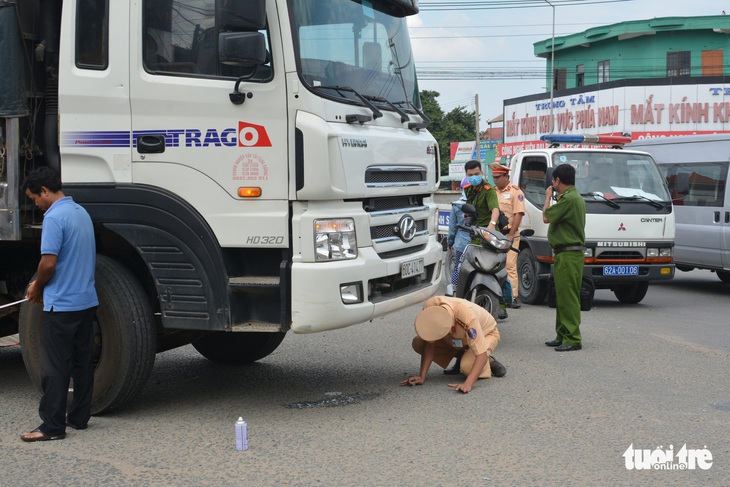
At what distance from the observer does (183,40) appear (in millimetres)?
5984

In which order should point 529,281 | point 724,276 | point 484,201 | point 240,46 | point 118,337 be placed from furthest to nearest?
point 724,276 → point 529,281 → point 484,201 → point 118,337 → point 240,46

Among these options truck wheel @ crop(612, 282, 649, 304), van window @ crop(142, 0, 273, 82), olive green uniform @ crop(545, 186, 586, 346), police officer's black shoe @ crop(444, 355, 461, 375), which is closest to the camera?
van window @ crop(142, 0, 273, 82)

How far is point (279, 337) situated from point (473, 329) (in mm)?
1796

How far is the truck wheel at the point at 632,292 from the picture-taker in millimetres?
12805

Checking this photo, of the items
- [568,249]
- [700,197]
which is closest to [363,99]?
[568,249]

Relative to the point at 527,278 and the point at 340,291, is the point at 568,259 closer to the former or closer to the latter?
the point at 340,291

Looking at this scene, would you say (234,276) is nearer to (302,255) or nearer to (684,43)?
(302,255)

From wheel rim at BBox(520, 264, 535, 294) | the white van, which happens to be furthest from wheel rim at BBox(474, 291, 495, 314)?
the white van

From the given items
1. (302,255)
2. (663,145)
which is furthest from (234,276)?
(663,145)

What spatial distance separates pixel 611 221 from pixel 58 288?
825cm

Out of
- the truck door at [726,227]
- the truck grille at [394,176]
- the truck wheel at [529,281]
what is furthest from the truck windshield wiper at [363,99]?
the truck door at [726,227]

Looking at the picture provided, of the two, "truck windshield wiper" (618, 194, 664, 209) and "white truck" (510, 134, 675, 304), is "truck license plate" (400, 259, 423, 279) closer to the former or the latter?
"white truck" (510, 134, 675, 304)

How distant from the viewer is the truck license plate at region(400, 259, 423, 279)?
6.57 m

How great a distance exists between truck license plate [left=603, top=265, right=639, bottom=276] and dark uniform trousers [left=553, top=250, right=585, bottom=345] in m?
3.32
